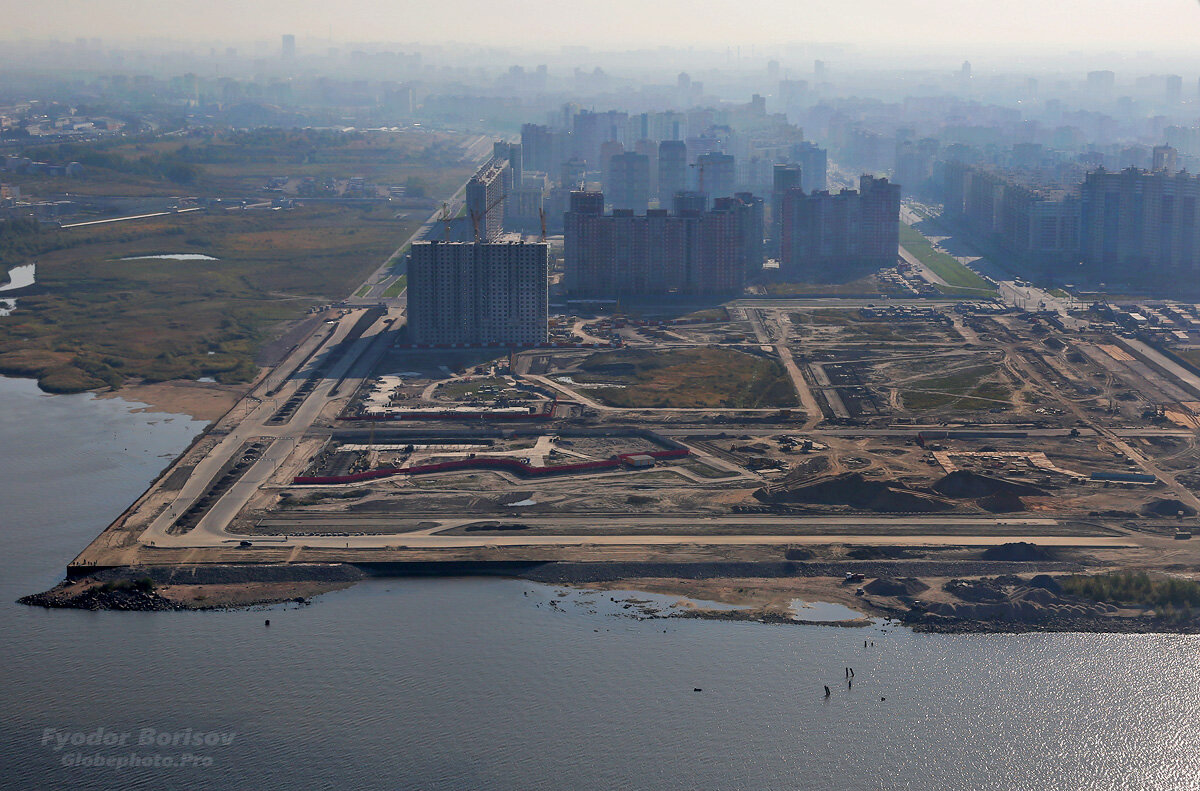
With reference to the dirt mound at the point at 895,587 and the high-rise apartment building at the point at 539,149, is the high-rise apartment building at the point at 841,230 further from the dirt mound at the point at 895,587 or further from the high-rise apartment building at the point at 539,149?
the dirt mound at the point at 895,587

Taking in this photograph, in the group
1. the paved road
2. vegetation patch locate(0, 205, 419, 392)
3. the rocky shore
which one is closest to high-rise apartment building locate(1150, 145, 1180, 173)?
vegetation patch locate(0, 205, 419, 392)

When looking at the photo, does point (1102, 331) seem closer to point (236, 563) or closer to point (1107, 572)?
point (1107, 572)

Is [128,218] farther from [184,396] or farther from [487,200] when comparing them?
[184,396]

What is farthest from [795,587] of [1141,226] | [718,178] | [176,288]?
[718,178]

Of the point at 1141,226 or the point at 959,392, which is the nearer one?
the point at 959,392

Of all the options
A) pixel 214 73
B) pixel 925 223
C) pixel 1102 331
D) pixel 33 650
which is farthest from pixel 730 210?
pixel 214 73

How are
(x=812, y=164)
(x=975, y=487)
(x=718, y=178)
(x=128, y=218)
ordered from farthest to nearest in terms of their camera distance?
(x=812, y=164)
(x=718, y=178)
(x=128, y=218)
(x=975, y=487)

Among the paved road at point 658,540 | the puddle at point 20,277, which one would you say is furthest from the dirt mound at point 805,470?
the puddle at point 20,277
